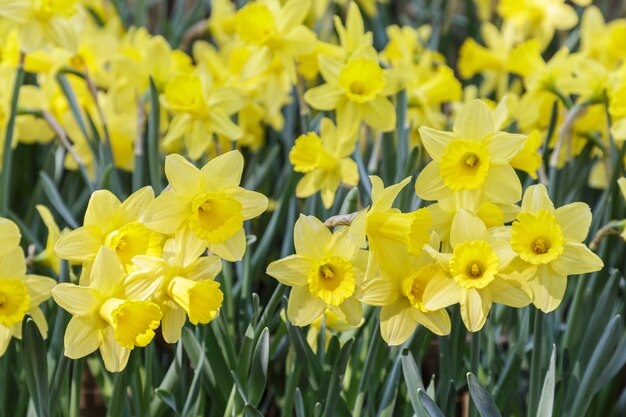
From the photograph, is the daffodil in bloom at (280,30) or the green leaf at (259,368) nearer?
the green leaf at (259,368)

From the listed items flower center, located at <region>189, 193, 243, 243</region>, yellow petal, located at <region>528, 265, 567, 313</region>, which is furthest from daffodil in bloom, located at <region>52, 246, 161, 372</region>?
yellow petal, located at <region>528, 265, 567, 313</region>

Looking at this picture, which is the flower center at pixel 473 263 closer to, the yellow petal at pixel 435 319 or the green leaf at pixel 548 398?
the yellow petal at pixel 435 319

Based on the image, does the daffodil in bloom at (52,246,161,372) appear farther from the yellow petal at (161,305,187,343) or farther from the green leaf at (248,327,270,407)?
the green leaf at (248,327,270,407)

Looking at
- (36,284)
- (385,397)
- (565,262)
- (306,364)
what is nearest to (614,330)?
(565,262)

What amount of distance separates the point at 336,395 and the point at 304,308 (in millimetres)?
177

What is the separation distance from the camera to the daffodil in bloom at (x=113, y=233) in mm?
1276

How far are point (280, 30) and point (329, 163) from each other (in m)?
0.38

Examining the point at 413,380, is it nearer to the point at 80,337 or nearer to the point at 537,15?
the point at 80,337

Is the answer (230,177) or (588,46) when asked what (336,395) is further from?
(588,46)

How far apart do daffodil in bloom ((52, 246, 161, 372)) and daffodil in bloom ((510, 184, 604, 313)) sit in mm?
525

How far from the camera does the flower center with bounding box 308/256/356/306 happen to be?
1244mm

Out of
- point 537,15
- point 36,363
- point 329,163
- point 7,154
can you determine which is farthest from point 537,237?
point 537,15

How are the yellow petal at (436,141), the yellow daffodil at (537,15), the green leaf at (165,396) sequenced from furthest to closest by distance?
the yellow daffodil at (537,15) → the green leaf at (165,396) → the yellow petal at (436,141)

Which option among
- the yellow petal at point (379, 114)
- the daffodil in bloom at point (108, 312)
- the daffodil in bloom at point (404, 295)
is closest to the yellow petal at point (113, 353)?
the daffodil in bloom at point (108, 312)
